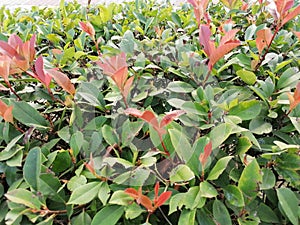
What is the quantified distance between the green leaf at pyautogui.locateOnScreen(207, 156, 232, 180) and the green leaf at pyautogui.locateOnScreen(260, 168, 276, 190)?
0.14 meters

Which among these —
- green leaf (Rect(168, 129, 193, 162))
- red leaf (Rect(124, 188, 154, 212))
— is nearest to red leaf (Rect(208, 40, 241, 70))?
green leaf (Rect(168, 129, 193, 162))

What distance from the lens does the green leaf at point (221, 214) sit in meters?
0.95

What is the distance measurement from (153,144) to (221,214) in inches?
10.8

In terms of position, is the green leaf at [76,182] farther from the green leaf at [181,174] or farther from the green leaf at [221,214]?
the green leaf at [221,214]

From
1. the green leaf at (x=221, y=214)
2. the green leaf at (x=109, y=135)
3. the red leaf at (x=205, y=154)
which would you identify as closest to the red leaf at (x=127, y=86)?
the green leaf at (x=109, y=135)

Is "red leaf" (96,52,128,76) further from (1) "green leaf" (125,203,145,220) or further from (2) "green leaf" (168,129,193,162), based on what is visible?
(1) "green leaf" (125,203,145,220)

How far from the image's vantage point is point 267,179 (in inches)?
39.3

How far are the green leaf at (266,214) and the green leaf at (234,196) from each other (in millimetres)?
107

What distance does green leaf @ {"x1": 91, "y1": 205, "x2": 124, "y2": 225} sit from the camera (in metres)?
0.92

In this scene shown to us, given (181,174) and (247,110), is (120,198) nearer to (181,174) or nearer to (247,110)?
(181,174)

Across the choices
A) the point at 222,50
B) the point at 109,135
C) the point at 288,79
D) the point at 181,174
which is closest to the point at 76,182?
the point at 109,135

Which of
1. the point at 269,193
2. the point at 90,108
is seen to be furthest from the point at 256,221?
the point at 90,108

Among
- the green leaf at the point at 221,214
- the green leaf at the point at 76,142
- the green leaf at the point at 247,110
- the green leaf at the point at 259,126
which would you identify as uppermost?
the green leaf at the point at 247,110

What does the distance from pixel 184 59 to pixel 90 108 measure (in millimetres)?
419
